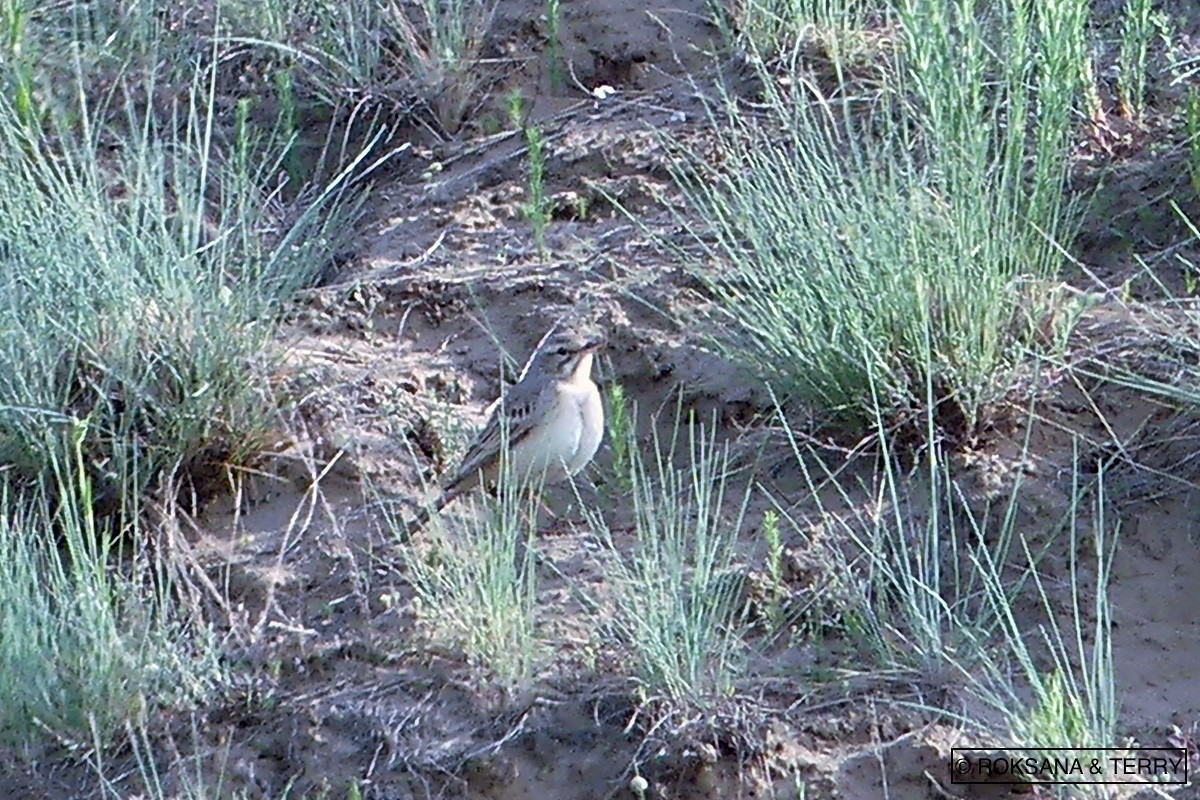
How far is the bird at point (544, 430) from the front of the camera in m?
6.26

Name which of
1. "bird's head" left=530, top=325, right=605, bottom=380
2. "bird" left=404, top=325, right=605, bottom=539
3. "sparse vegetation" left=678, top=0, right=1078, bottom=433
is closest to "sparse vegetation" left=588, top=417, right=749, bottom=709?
"bird" left=404, top=325, right=605, bottom=539

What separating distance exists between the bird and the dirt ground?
0.20m

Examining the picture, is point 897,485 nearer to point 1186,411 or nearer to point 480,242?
point 1186,411

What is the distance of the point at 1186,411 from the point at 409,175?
328cm

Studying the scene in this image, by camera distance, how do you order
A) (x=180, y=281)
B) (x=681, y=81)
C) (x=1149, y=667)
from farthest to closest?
(x=681, y=81) → (x=180, y=281) → (x=1149, y=667)

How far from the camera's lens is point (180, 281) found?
6574mm

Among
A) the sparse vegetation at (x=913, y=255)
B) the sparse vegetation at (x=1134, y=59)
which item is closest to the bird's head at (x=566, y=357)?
the sparse vegetation at (x=913, y=255)

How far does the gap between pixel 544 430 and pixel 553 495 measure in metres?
0.41

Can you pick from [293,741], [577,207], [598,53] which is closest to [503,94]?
[598,53]

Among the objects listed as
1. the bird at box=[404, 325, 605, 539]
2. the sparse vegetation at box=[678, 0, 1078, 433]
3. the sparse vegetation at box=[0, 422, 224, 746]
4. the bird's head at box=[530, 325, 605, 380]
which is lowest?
the sparse vegetation at box=[0, 422, 224, 746]

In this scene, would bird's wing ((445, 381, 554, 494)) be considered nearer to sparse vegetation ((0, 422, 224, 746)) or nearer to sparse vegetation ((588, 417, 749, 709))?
sparse vegetation ((588, 417, 749, 709))

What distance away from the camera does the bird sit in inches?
246

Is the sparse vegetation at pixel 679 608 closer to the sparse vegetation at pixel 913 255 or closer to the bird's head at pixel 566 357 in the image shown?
the sparse vegetation at pixel 913 255

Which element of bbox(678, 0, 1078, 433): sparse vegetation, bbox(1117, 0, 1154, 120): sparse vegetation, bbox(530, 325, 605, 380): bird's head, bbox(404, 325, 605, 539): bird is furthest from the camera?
bbox(1117, 0, 1154, 120): sparse vegetation
